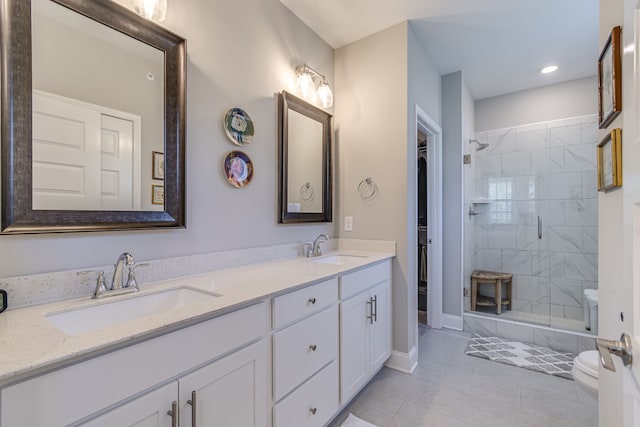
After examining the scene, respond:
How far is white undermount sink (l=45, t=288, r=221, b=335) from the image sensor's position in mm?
970

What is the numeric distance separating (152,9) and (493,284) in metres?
4.06

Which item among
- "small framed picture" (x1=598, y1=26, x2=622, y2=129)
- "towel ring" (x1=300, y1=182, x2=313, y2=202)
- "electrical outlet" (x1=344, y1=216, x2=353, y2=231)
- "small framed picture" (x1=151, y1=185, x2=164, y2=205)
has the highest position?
"small framed picture" (x1=598, y1=26, x2=622, y2=129)

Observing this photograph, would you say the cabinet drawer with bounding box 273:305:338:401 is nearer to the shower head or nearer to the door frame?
the door frame

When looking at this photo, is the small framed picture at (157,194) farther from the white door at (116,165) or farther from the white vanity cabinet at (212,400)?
the white vanity cabinet at (212,400)

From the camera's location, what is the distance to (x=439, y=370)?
89.5 inches

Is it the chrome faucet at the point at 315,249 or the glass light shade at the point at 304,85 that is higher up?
the glass light shade at the point at 304,85

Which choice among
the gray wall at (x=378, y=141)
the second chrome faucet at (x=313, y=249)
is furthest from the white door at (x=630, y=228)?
the second chrome faucet at (x=313, y=249)

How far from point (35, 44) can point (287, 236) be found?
4.99 feet

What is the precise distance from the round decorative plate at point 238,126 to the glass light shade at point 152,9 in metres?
0.51

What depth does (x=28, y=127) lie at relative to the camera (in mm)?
1004

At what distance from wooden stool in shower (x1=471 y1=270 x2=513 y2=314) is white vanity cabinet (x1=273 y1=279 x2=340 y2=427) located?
7.90 feet

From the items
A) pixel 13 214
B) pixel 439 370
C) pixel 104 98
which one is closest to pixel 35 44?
pixel 104 98

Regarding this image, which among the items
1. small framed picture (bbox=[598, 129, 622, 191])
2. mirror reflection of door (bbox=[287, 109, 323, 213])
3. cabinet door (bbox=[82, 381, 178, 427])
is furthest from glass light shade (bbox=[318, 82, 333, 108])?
cabinet door (bbox=[82, 381, 178, 427])

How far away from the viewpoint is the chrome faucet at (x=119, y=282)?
1100mm
